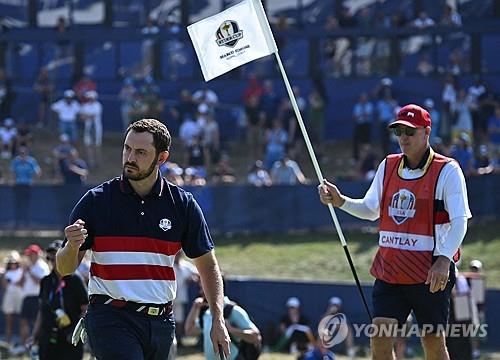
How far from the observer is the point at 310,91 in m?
30.3

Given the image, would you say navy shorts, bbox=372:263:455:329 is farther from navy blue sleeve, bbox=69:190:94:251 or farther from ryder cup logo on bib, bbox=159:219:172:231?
navy blue sleeve, bbox=69:190:94:251

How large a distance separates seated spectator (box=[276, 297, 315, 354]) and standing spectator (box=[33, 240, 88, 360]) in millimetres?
5240

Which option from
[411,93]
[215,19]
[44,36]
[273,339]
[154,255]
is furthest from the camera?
[44,36]

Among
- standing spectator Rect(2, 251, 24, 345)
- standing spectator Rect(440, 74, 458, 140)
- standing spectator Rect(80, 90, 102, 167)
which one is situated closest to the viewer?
standing spectator Rect(2, 251, 24, 345)

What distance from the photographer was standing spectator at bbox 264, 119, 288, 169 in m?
26.5

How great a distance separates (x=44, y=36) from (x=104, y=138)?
2.96 meters

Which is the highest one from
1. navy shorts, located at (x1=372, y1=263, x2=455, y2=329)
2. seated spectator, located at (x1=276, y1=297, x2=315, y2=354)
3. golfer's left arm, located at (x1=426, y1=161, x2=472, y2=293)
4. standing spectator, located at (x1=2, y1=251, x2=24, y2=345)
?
golfer's left arm, located at (x1=426, y1=161, x2=472, y2=293)

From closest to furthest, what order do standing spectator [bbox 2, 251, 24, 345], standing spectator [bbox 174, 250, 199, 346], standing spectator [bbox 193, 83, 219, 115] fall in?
standing spectator [bbox 174, 250, 199, 346] → standing spectator [bbox 2, 251, 24, 345] → standing spectator [bbox 193, 83, 219, 115]

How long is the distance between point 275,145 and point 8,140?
6254 millimetres

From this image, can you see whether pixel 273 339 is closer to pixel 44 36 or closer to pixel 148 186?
pixel 148 186

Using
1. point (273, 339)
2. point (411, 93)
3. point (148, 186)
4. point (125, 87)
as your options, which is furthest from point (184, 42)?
point (148, 186)

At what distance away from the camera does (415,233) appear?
27.6 feet

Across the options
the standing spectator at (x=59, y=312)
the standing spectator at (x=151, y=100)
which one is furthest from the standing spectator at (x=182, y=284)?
the standing spectator at (x=151, y=100)

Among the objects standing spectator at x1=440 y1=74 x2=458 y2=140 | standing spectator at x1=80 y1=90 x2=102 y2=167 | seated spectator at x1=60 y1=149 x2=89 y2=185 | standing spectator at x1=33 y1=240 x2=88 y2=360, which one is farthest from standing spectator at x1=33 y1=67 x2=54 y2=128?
standing spectator at x1=33 y1=240 x2=88 y2=360
